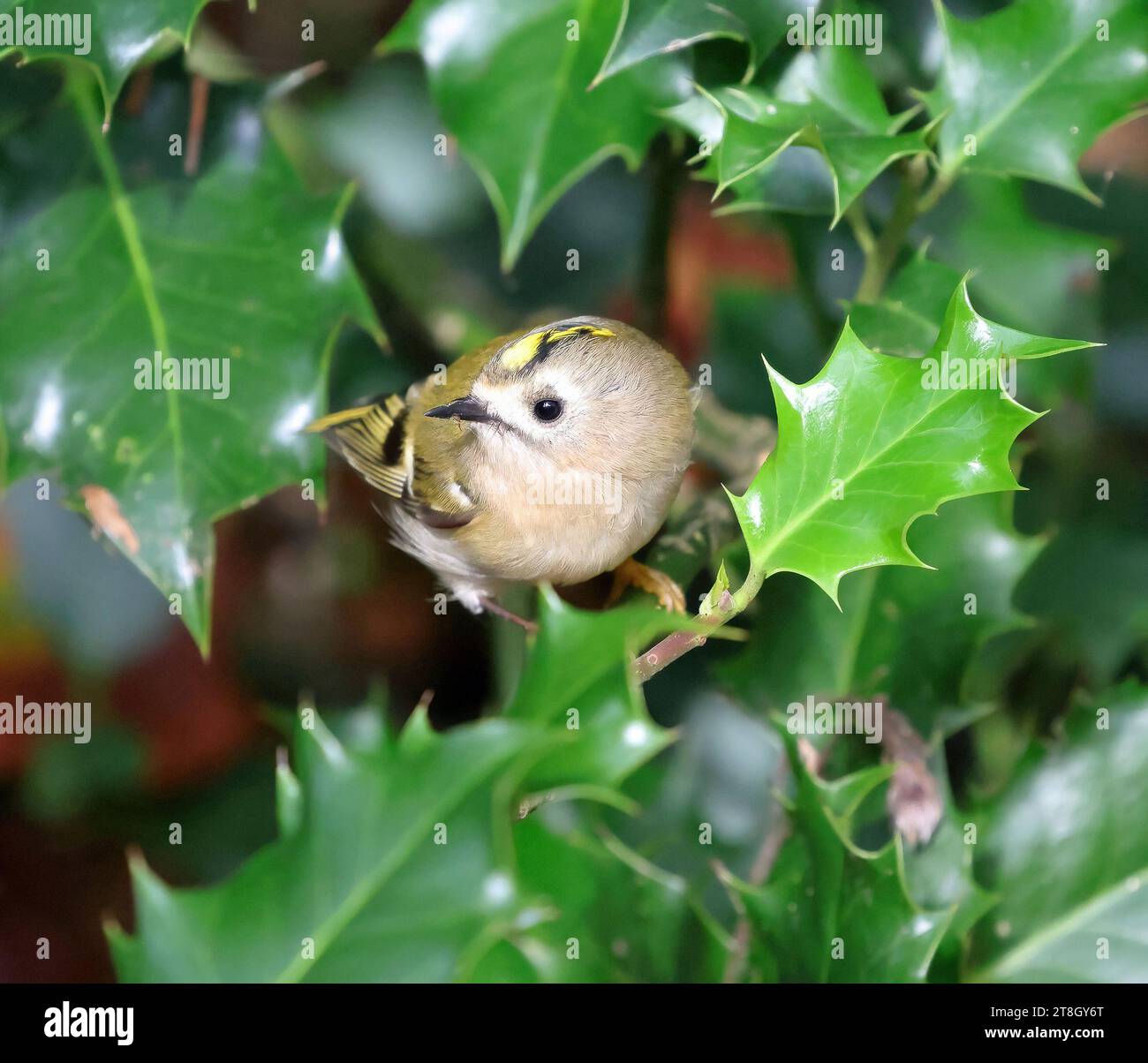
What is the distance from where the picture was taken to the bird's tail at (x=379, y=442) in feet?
4.06

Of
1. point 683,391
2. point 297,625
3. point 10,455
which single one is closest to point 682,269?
point 683,391

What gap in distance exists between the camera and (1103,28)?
912 mm

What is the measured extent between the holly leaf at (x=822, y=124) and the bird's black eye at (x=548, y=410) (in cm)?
31

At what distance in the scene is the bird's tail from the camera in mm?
1238

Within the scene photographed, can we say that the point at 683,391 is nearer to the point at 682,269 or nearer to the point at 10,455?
the point at 682,269

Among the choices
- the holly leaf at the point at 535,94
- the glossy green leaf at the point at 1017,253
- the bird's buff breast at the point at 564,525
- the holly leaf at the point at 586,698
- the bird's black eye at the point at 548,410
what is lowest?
the holly leaf at the point at 586,698

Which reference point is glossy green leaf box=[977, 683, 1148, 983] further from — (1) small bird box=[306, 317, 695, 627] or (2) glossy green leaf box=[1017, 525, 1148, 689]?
(1) small bird box=[306, 317, 695, 627]

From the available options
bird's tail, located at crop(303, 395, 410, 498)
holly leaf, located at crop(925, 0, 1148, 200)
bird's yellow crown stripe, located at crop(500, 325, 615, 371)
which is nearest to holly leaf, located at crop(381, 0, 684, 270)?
bird's yellow crown stripe, located at crop(500, 325, 615, 371)

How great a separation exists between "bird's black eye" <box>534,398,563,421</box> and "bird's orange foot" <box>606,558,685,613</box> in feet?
0.60

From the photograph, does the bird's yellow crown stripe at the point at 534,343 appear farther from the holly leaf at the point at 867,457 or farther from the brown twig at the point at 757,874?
the brown twig at the point at 757,874

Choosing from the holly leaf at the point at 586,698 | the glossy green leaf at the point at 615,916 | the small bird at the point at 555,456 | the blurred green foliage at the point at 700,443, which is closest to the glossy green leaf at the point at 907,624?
the blurred green foliage at the point at 700,443

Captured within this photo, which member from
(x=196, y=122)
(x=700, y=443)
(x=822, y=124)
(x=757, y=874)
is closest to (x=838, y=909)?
(x=757, y=874)

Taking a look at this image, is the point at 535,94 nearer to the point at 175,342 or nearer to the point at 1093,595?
the point at 175,342

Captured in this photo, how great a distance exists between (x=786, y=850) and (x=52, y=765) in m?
0.81
